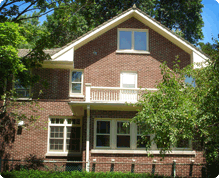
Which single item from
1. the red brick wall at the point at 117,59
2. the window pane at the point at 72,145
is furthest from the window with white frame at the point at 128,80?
the window pane at the point at 72,145

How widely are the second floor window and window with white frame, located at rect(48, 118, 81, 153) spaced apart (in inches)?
73.8

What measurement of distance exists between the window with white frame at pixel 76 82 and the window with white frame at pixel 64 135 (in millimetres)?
1811

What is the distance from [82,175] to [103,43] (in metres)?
9.14

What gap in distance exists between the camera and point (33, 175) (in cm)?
1230

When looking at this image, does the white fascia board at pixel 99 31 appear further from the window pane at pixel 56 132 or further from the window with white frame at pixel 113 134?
the window with white frame at pixel 113 134

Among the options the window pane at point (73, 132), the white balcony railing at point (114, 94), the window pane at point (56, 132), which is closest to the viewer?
the white balcony railing at point (114, 94)

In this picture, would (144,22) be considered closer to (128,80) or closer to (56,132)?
(128,80)

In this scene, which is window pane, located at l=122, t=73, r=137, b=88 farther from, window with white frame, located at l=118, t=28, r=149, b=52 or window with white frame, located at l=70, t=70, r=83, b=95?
window with white frame, located at l=70, t=70, r=83, b=95

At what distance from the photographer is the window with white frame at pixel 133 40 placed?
18.7m

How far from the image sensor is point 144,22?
18672mm

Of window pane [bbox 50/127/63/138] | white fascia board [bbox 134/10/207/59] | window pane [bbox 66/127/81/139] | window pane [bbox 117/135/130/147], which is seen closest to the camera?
window pane [bbox 117/135/130/147]

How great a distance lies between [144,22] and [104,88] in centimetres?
590

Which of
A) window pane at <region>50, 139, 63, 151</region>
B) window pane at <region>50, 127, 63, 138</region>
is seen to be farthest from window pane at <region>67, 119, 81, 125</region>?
window pane at <region>50, 139, 63, 151</region>

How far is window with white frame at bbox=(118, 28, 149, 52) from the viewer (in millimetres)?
18656
